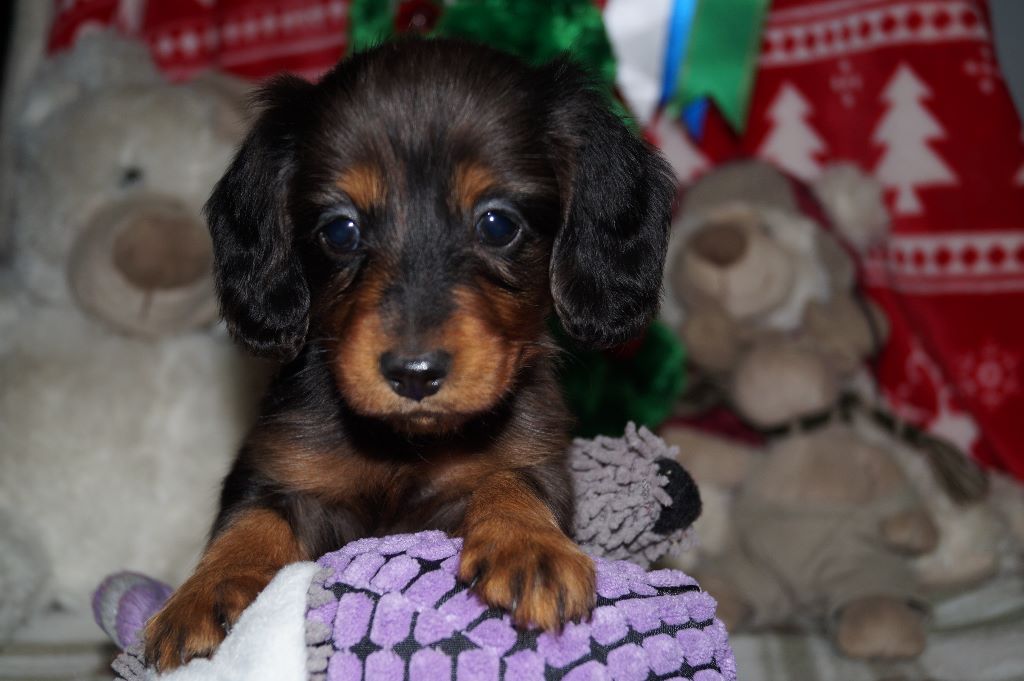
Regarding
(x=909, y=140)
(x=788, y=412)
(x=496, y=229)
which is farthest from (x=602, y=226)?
(x=909, y=140)

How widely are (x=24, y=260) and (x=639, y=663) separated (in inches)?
113

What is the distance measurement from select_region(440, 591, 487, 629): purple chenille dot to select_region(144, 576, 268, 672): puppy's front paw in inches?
15.9

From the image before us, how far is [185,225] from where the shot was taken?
136 inches

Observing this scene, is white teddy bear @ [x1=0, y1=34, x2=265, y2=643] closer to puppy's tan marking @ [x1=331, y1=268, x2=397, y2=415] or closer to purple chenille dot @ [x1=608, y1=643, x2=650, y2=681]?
puppy's tan marking @ [x1=331, y1=268, x2=397, y2=415]

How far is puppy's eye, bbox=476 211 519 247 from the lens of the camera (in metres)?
2.33

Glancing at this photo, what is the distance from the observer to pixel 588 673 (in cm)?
177

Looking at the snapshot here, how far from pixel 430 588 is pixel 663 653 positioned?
0.41 meters

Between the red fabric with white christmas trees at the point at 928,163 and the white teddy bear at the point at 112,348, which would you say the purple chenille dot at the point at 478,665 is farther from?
the red fabric with white christmas trees at the point at 928,163

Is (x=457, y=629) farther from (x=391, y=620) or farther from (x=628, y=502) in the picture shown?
(x=628, y=502)

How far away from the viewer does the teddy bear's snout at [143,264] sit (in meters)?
3.41

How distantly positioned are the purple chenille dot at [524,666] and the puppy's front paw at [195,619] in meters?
0.52

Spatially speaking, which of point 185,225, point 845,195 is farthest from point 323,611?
point 845,195

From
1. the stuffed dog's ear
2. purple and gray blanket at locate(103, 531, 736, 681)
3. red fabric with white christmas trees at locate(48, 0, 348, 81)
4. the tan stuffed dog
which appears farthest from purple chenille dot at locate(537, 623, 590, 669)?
red fabric with white christmas trees at locate(48, 0, 348, 81)

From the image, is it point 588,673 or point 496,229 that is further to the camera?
point 496,229
